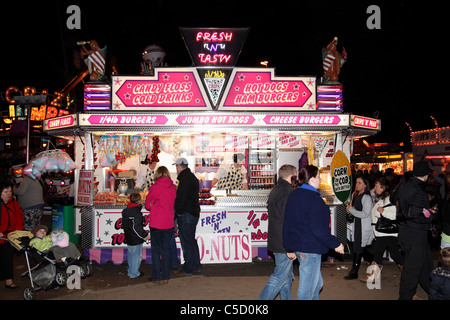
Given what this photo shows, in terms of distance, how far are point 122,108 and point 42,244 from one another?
3.61 m

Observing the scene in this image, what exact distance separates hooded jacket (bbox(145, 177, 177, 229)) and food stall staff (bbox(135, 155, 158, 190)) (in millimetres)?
3604

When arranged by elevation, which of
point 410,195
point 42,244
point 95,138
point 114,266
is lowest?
point 114,266

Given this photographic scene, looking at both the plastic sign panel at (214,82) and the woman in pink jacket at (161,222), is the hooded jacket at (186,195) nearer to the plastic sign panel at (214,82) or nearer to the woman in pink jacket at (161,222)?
the woman in pink jacket at (161,222)

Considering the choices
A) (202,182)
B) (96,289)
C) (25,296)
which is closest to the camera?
(25,296)

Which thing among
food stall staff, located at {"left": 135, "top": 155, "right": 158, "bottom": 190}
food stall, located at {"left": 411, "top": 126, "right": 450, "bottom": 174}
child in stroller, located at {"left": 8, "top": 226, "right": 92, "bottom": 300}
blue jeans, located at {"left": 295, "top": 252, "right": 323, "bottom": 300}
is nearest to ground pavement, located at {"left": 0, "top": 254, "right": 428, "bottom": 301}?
child in stroller, located at {"left": 8, "top": 226, "right": 92, "bottom": 300}

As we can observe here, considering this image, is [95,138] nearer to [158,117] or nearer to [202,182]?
[158,117]

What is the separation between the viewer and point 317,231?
3967 millimetres

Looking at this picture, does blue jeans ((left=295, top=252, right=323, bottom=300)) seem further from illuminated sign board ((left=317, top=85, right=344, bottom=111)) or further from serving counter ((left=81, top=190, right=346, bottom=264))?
illuminated sign board ((left=317, top=85, right=344, bottom=111))

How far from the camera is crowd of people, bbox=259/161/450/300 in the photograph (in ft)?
13.4

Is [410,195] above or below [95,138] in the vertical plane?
below

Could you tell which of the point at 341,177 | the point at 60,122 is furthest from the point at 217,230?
the point at 60,122

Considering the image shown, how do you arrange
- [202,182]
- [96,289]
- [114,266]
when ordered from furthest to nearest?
1. [202,182]
2. [114,266]
3. [96,289]

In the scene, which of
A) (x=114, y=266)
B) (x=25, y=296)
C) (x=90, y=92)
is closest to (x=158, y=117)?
(x=90, y=92)

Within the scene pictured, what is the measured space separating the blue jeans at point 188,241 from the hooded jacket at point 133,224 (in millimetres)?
762
